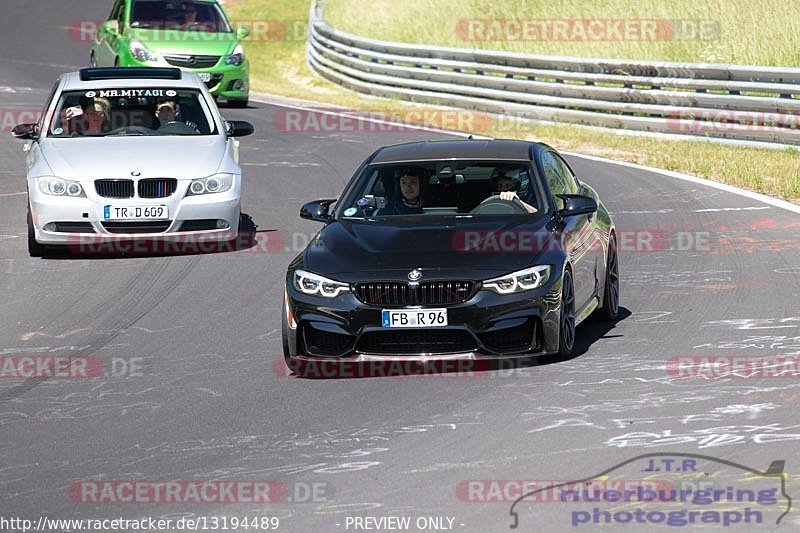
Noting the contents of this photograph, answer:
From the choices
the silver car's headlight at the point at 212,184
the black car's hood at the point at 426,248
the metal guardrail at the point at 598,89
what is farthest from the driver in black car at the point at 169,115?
the metal guardrail at the point at 598,89

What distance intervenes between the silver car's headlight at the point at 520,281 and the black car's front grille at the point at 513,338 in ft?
0.70

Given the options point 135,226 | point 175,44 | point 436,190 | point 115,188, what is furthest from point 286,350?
point 175,44

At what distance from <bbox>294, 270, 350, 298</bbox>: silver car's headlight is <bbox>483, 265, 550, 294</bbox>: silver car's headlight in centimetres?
89

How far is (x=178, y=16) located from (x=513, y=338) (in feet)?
64.1

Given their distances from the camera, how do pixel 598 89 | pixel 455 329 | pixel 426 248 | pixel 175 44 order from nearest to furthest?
pixel 455 329, pixel 426 248, pixel 598 89, pixel 175 44

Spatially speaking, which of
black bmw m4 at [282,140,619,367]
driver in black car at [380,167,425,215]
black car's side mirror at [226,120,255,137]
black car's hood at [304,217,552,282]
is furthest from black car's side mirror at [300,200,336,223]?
black car's side mirror at [226,120,255,137]

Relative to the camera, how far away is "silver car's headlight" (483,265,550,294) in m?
9.44

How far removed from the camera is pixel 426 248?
386 inches

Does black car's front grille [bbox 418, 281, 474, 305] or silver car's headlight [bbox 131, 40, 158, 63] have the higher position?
black car's front grille [bbox 418, 281, 474, 305]

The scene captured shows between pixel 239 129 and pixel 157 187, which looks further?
pixel 239 129

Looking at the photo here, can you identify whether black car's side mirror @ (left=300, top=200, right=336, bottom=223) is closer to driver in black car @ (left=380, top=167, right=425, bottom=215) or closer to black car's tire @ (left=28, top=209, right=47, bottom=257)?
driver in black car @ (left=380, top=167, right=425, bottom=215)

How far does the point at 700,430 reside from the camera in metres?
7.93

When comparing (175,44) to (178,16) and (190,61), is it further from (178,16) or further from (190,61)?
(178,16)

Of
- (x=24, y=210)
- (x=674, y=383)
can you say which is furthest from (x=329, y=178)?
(x=674, y=383)
